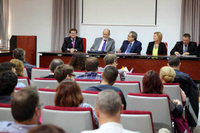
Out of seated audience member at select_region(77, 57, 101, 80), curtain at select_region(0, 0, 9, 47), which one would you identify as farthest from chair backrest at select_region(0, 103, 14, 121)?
curtain at select_region(0, 0, 9, 47)

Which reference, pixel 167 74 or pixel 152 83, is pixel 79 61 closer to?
pixel 167 74

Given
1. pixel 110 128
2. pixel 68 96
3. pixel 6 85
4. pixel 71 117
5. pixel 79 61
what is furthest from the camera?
pixel 79 61

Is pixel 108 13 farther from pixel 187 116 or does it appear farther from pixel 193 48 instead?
pixel 187 116

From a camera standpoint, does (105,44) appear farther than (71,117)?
Yes

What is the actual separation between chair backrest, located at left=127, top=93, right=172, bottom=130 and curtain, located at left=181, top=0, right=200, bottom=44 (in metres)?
5.78

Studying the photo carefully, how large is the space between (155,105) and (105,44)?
4.82 metres

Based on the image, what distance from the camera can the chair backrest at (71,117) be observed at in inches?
73.4

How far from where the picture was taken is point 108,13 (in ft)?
27.7

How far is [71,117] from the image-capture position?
1873mm

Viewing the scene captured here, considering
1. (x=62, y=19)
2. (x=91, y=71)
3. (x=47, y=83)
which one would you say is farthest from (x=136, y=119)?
(x=62, y=19)

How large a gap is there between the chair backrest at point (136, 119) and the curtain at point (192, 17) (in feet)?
20.9

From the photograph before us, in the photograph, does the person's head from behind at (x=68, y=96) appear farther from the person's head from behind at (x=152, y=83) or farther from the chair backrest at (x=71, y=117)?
the person's head from behind at (x=152, y=83)

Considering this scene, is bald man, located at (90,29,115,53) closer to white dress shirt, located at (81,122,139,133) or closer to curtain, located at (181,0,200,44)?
curtain, located at (181,0,200,44)

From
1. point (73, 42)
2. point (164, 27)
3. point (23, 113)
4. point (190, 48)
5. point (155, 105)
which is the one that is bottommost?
point (155, 105)
